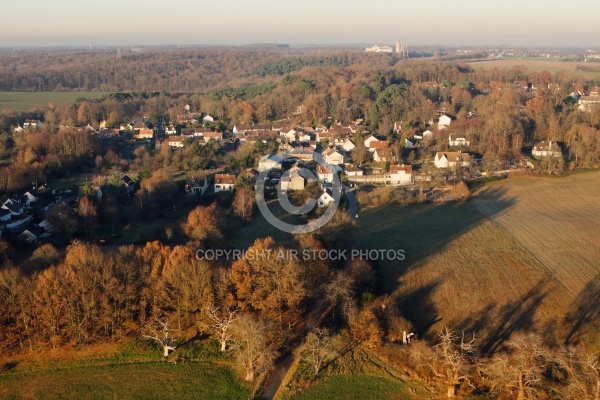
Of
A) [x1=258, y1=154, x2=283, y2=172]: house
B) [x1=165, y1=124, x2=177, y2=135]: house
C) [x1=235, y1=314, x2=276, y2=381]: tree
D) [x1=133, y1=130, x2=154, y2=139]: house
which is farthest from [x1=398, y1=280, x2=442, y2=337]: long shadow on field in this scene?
[x1=165, y1=124, x2=177, y2=135]: house

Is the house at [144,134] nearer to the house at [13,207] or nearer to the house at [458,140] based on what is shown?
the house at [13,207]

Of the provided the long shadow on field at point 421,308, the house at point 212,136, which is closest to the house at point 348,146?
the house at point 212,136

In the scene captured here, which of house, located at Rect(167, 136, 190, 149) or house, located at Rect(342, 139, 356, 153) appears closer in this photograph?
house, located at Rect(342, 139, 356, 153)

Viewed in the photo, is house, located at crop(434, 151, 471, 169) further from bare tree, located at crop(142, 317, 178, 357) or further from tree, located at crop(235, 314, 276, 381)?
bare tree, located at crop(142, 317, 178, 357)

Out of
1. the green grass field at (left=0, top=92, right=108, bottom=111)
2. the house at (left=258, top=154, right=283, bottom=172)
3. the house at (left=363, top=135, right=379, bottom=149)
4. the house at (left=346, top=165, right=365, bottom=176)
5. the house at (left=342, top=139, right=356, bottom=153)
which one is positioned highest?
the green grass field at (left=0, top=92, right=108, bottom=111)

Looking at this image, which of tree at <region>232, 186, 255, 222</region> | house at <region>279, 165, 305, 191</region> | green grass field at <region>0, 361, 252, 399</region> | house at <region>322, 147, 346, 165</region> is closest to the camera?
green grass field at <region>0, 361, 252, 399</region>

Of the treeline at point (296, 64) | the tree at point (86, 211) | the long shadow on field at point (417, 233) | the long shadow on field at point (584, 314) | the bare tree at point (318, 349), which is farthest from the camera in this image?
the treeline at point (296, 64)

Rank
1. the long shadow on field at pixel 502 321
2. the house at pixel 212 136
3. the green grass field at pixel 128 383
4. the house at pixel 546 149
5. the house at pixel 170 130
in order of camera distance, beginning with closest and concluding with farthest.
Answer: the green grass field at pixel 128 383 < the long shadow on field at pixel 502 321 < the house at pixel 546 149 < the house at pixel 212 136 < the house at pixel 170 130
